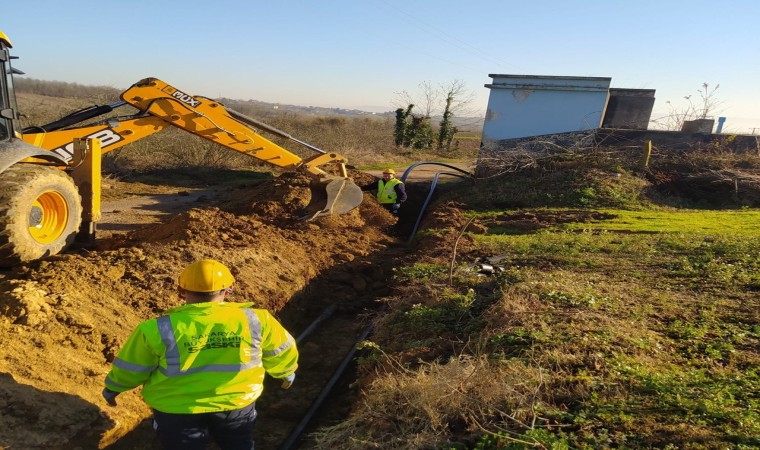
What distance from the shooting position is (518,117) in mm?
19141

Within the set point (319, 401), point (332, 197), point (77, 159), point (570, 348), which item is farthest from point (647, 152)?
point (77, 159)

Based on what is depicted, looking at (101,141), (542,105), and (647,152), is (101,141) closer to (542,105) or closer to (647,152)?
(647,152)

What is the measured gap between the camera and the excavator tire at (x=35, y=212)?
220 inches

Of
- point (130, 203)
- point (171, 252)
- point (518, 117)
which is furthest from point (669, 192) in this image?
point (130, 203)

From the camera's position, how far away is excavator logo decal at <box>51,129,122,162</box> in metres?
7.50

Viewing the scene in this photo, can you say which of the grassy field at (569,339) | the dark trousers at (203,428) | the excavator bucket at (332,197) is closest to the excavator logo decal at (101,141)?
the excavator bucket at (332,197)

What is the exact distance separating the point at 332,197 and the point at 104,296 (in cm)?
557

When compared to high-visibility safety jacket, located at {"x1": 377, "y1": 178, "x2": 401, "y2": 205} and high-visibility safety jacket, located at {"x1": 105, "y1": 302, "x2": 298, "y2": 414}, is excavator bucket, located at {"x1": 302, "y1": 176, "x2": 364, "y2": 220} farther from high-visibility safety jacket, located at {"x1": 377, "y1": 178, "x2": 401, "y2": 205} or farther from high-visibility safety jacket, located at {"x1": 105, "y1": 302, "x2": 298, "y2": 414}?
high-visibility safety jacket, located at {"x1": 105, "y1": 302, "x2": 298, "y2": 414}

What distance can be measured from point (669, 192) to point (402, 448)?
554 inches

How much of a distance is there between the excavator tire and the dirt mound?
28cm

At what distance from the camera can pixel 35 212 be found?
245 inches

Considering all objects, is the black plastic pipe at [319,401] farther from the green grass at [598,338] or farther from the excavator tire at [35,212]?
the excavator tire at [35,212]

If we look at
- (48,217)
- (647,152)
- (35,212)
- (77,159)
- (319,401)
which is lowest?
(319,401)

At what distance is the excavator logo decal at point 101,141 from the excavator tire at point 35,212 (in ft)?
3.64
